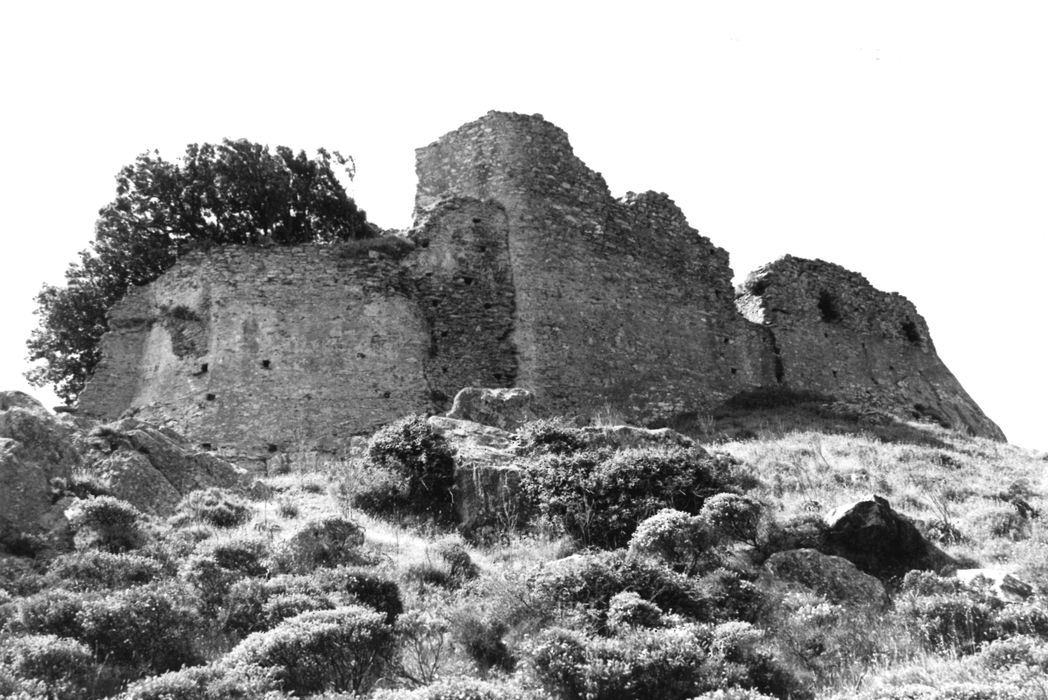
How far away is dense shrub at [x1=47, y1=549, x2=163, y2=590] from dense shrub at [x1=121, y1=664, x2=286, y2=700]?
7.75 feet

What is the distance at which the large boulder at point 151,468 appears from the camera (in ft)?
49.4

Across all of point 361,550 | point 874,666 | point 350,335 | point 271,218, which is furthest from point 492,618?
point 271,218

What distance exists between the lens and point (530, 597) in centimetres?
1188

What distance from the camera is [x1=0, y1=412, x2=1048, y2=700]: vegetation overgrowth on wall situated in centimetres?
992

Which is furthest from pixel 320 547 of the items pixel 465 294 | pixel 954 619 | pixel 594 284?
→ pixel 594 284

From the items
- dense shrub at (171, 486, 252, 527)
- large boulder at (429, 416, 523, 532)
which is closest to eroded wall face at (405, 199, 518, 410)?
large boulder at (429, 416, 523, 532)

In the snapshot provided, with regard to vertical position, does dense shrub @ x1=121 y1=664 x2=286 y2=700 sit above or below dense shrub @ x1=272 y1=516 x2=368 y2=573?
below

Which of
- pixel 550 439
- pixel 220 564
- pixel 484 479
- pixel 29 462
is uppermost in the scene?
pixel 550 439

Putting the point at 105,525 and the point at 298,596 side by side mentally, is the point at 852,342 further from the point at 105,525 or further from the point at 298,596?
the point at 298,596

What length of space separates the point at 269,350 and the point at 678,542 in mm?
10067

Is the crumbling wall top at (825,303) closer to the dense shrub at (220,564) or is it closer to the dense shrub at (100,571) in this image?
the dense shrub at (220,564)

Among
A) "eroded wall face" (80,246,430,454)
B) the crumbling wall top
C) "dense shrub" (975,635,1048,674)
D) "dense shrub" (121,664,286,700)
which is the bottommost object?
"dense shrub" (975,635,1048,674)

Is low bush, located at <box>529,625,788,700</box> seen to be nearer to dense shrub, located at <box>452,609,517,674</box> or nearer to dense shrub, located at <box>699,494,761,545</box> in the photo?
dense shrub, located at <box>452,609,517,674</box>

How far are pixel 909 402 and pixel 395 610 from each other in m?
21.8
